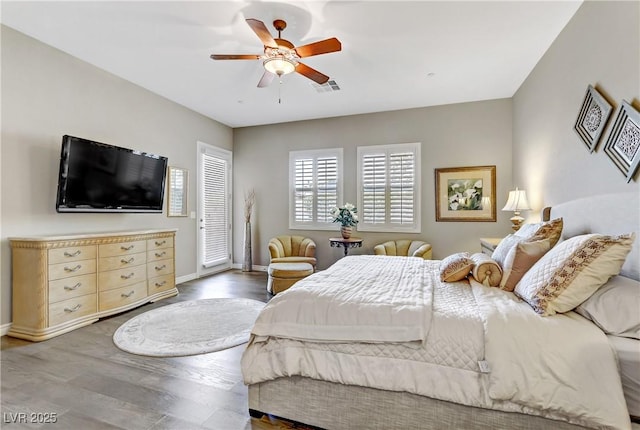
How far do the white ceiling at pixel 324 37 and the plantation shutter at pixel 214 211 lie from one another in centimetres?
159

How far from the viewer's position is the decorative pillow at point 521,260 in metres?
1.98

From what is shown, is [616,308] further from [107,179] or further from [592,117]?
[107,179]

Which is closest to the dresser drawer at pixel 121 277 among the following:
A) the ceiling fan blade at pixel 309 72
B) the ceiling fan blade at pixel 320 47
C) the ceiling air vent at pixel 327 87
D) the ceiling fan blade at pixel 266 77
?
the ceiling fan blade at pixel 266 77

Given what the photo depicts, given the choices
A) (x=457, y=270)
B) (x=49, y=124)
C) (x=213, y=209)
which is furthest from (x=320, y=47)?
(x=213, y=209)

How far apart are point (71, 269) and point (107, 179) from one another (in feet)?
3.75

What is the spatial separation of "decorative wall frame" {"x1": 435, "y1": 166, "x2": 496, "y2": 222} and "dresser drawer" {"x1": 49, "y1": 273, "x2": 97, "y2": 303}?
494 centimetres

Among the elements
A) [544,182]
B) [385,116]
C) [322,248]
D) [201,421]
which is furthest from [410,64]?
[201,421]

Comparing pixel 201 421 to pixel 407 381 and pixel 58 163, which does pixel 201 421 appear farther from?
pixel 58 163

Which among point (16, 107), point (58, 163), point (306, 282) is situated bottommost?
point (306, 282)

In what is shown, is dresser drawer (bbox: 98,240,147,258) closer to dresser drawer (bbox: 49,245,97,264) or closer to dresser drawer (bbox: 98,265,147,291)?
dresser drawer (bbox: 49,245,97,264)

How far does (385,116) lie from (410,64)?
1733 millimetres

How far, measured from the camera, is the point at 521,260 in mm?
1998

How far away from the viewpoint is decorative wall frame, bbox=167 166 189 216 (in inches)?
197

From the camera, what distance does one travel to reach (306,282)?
216 centimetres
